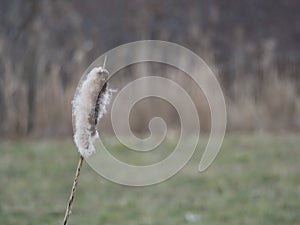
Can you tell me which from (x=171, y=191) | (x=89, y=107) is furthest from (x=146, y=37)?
(x=89, y=107)

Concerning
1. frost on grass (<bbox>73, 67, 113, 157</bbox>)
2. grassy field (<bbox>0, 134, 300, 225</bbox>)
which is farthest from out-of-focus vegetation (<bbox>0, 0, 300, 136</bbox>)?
frost on grass (<bbox>73, 67, 113, 157</bbox>)

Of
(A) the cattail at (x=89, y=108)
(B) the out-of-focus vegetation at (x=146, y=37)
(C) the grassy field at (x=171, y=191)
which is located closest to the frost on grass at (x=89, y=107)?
(A) the cattail at (x=89, y=108)

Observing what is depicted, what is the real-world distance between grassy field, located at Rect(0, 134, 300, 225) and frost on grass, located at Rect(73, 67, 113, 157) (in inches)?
100

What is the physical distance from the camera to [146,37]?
347 inches

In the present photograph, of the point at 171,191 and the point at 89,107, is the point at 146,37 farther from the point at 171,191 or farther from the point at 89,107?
the point at 89,107

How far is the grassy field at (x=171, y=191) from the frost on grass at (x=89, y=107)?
2544mm

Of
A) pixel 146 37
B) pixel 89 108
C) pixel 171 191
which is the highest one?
pixel 146 37

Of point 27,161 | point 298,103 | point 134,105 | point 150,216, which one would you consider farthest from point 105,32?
point 150,216

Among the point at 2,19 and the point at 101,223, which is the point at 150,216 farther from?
the point at 2,19

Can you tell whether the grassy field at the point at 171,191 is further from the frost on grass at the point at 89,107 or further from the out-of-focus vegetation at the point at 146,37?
the frost on grass at the point at 89,107

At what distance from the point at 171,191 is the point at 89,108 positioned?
3346 mm

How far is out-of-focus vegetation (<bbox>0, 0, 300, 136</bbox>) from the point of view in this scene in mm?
7523

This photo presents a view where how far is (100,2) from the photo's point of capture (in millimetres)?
9570

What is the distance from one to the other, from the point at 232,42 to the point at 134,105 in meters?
2.51
